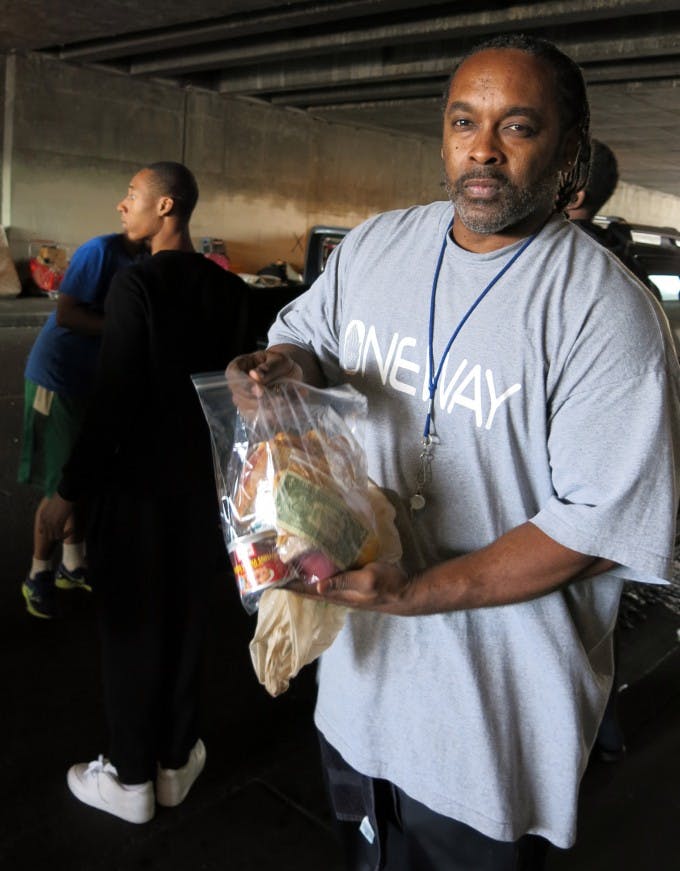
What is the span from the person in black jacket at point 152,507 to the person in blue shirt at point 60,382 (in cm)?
111

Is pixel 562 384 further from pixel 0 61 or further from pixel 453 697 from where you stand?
pixel 0 61

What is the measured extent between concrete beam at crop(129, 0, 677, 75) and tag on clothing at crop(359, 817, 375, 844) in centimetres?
790

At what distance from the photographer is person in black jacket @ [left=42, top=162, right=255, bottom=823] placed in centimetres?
231

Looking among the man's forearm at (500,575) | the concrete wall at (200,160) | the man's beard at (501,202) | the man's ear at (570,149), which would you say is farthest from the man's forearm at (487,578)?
the concrete wall at (200,160)

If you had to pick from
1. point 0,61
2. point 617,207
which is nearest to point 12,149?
point 0,61

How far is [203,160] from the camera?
46.6 feet

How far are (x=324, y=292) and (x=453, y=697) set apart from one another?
0.84 m

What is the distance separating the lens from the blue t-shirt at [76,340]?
3414 millimetres

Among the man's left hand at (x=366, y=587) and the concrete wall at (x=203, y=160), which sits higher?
the concrete wall at (x=203, y=160)

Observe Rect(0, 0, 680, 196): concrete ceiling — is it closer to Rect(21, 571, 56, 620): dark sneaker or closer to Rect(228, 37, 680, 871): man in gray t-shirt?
Rect(21, 571, 56, 620): dark sneaker

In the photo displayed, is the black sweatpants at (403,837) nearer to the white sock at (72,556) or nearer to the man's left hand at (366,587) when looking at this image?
the man's left hand at (366,587)

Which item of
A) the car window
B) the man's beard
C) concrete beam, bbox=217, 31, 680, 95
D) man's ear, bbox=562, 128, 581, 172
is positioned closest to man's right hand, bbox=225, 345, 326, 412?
the man's beard

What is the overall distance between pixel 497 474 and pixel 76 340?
270 centimetres

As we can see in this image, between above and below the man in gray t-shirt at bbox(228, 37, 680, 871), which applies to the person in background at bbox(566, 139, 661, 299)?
above
